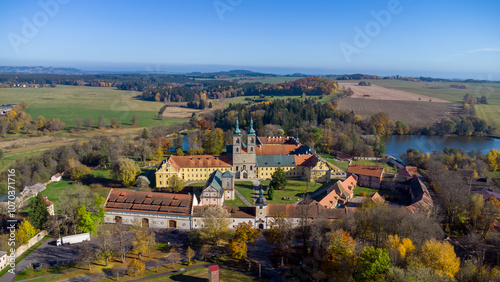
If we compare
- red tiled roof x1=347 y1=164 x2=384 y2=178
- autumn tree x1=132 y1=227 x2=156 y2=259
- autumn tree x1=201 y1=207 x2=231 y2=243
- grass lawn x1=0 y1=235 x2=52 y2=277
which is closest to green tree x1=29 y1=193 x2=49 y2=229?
grass lawn x1=0 y1=235 x2=52 y2=277

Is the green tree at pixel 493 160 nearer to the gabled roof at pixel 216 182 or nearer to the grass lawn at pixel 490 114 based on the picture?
the grass lawn at pixel 490 114

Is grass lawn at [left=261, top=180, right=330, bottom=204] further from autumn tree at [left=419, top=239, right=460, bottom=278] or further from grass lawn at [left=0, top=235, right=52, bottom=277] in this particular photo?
grass lawn at [left=0, top=235, right=52, bottom=277]

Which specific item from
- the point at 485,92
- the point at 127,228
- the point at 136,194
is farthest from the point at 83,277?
the point at 485,92

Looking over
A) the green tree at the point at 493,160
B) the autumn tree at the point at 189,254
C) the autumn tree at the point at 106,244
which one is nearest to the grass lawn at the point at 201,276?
the autumn tree at the point at 189,254

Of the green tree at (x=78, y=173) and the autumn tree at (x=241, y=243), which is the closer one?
the autumn tree at (x=241, y=243)

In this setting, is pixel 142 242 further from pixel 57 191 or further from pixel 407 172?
pixel 407 172

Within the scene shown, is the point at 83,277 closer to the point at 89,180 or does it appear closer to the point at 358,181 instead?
the point at 89,180

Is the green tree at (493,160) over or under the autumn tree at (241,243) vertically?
over

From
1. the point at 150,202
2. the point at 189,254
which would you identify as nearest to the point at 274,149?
the point at 150,202
